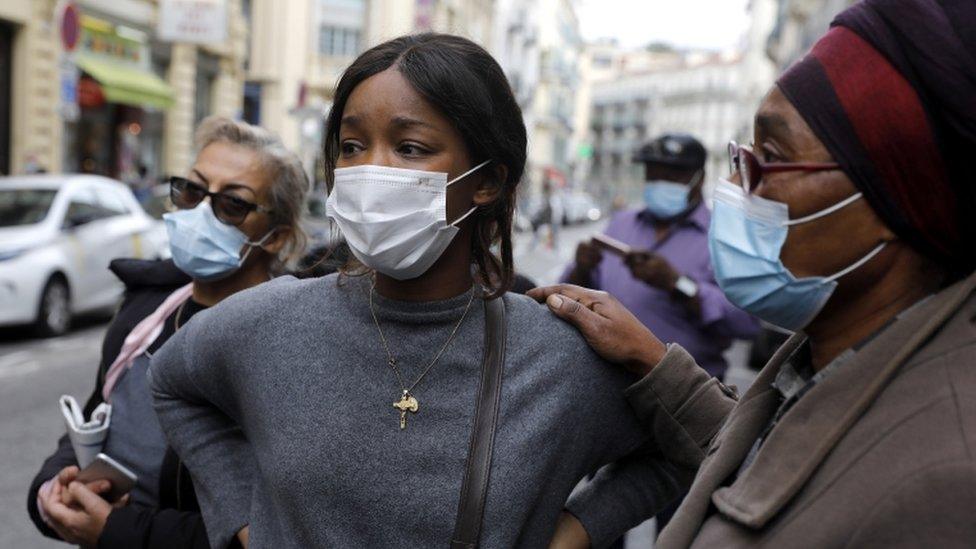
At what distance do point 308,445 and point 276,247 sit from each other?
4.69 feet

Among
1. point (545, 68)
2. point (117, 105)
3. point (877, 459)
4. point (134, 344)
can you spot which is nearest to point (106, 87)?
point (117, 105)

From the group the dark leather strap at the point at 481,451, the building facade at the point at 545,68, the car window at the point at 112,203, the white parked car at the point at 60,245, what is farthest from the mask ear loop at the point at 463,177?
the building facade at the point at 545,68

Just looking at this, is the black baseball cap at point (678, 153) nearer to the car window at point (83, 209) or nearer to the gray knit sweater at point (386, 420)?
the gray knit sweater at point (386, 420)

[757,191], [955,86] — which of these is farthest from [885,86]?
[757,191]

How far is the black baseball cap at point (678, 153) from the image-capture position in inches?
187

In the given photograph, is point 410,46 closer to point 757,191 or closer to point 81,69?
point 757,191

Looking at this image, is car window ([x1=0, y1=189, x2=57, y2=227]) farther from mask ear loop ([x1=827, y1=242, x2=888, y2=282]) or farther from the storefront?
mask ear loop ([x1=827, y1=242, x2=888, y2=282])

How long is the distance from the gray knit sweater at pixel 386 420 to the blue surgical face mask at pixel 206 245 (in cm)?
86

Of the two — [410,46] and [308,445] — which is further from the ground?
[410,46]

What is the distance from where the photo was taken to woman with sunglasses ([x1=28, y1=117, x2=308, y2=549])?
235cm

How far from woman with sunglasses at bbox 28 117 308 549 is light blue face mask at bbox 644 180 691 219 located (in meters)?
1.86

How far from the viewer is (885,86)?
1.37 metres

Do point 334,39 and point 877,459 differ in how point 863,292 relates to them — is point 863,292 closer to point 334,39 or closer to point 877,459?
point 877,459

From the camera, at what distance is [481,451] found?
179 cm
